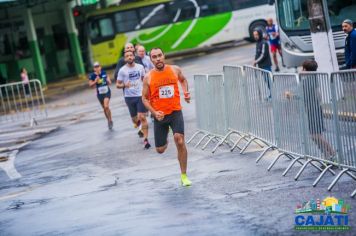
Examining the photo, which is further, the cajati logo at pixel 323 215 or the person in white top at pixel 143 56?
the person in white top at pixel 143 56

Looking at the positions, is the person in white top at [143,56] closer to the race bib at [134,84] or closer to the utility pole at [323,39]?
the race bib at [134,84]

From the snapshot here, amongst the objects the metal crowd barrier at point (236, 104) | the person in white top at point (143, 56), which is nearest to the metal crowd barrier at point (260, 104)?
the metal crowd barrier at point (236, 104)

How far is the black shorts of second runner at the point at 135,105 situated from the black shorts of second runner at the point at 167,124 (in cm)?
445

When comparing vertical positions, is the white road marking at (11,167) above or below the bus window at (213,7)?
below

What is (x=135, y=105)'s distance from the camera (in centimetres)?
1612

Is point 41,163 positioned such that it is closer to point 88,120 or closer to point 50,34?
point 88,120

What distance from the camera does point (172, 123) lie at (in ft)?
35.2

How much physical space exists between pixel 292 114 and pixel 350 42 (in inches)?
186

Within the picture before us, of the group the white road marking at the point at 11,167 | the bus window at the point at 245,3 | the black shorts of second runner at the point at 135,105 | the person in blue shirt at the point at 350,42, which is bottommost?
the white road marking at the point at 11,167

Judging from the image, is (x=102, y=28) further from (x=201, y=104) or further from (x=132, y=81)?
(x=201, y=104)

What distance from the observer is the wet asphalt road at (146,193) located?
328 inches

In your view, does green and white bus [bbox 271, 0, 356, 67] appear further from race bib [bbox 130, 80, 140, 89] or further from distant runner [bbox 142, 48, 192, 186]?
distant runner [bbox 142, 48, 192, 186]

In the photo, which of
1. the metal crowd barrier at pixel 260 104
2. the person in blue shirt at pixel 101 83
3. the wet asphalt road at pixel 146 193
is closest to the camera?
the wet asphalt road at pixel 146 193

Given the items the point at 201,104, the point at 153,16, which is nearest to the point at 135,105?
the point at 201,104
